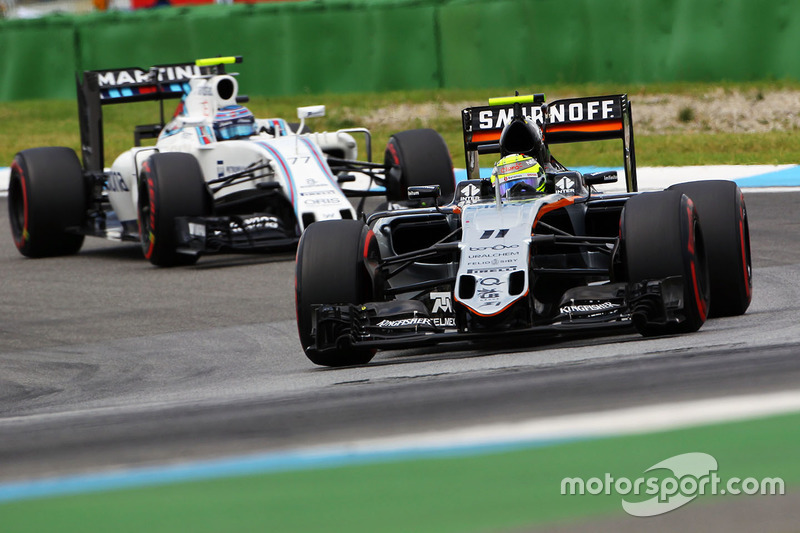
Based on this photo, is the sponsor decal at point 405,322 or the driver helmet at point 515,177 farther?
the driver helmet at point 515,177

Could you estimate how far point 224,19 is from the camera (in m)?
28.0

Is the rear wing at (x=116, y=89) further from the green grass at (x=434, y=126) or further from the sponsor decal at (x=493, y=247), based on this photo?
the sponsor decal at (x=493, y=247)

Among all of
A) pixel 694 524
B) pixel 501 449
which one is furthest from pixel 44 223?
pixel 694 524

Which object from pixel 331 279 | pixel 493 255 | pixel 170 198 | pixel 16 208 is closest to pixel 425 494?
pixel 493 255

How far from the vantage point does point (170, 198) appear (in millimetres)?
13414

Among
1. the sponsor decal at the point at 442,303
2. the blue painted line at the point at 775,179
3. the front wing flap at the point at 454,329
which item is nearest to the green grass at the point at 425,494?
the front wing flap at the point at 454,329

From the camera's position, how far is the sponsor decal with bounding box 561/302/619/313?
297 inches

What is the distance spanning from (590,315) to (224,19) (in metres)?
21.6

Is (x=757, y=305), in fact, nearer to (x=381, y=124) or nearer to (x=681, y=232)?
(x=681, y=232)

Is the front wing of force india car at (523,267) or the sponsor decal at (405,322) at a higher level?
the front wing of force india car at (523,267)

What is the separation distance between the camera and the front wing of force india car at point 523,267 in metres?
7.54

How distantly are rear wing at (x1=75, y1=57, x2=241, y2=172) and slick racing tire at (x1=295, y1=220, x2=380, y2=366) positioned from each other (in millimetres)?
7416

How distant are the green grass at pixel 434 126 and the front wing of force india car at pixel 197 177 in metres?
5.73

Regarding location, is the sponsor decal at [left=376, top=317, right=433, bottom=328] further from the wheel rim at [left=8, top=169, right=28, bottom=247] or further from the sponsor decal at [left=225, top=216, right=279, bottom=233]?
the wheel rim at [left=8, top=169, right=28, bottom=247]
